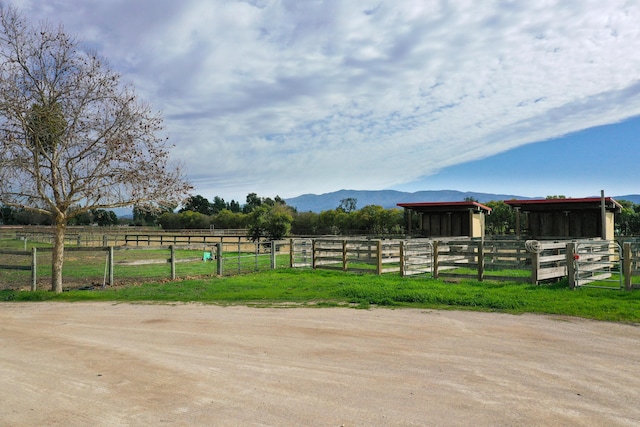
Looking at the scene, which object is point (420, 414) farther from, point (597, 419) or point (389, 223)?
point (389, 223)

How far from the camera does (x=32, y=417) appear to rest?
4293 mm

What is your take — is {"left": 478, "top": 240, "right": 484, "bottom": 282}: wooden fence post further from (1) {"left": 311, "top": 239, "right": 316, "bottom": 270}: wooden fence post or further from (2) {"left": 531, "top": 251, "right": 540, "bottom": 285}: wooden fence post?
(1) {"left": 311, "top": 239, "right": 316, "bottom": 270}: wooden fence post

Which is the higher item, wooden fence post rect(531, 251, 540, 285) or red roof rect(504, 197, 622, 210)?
red roof rect(504, 197, 622, 210)

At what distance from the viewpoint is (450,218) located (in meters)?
22.7

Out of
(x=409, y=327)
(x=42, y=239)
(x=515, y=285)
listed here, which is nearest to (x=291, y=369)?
(x=409, y=327)

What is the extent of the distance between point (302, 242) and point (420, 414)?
15.1 meters

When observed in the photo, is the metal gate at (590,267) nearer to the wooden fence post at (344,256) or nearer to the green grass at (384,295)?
the green grass at (384,295)

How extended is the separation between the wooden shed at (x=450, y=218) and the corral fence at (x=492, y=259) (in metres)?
2.55

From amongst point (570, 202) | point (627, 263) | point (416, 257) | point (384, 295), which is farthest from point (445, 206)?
point (384, 295)

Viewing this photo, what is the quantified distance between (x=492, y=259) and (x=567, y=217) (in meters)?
6.90

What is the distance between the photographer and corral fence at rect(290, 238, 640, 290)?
1202cm

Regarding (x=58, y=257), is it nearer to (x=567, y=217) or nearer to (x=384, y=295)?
(x=384, y=295)

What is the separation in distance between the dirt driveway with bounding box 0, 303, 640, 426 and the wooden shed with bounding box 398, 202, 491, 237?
13293mm

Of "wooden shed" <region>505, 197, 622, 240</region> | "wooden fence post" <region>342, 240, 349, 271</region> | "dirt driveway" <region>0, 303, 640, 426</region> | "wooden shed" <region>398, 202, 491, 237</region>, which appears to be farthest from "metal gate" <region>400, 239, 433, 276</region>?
"wooden shed" <region>505, 197, 622, 240</region>
